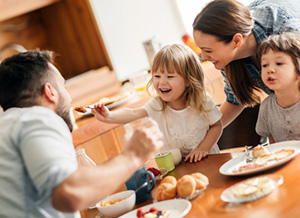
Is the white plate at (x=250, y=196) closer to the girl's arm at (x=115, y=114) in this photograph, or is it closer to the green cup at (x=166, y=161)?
the green cup at (x=166, y=161)

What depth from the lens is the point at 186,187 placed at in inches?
53.4

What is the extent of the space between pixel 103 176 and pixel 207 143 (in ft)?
3.14

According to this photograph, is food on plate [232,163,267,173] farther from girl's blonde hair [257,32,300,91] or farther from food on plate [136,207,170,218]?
girl's blonde hair [257,32,300,91]

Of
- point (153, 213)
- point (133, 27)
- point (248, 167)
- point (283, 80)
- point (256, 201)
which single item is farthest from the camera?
point (133, 27)

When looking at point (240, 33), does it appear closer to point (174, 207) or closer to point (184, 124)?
point (184, 124)

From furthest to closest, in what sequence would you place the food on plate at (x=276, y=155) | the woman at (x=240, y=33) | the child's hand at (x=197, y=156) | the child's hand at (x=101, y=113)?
the child's hand at (x=101, y=113)
the woman at (x=240, y=33)
the child's hand at (x=197, y=156)
the food on plate at (x=276, y=155)

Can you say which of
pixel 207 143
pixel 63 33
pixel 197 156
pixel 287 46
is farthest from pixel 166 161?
pixel 63 33

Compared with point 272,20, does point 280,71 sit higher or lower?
lower

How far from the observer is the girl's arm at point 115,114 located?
204cm

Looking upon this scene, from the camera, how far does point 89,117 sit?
3.09 metres

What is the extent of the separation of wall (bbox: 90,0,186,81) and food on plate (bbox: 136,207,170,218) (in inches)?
117

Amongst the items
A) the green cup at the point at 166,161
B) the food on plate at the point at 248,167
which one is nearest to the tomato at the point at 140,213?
the food on plate at the point at 248,167

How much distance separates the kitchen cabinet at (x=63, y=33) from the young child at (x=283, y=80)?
2601 mm

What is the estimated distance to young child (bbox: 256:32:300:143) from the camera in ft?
5.43
